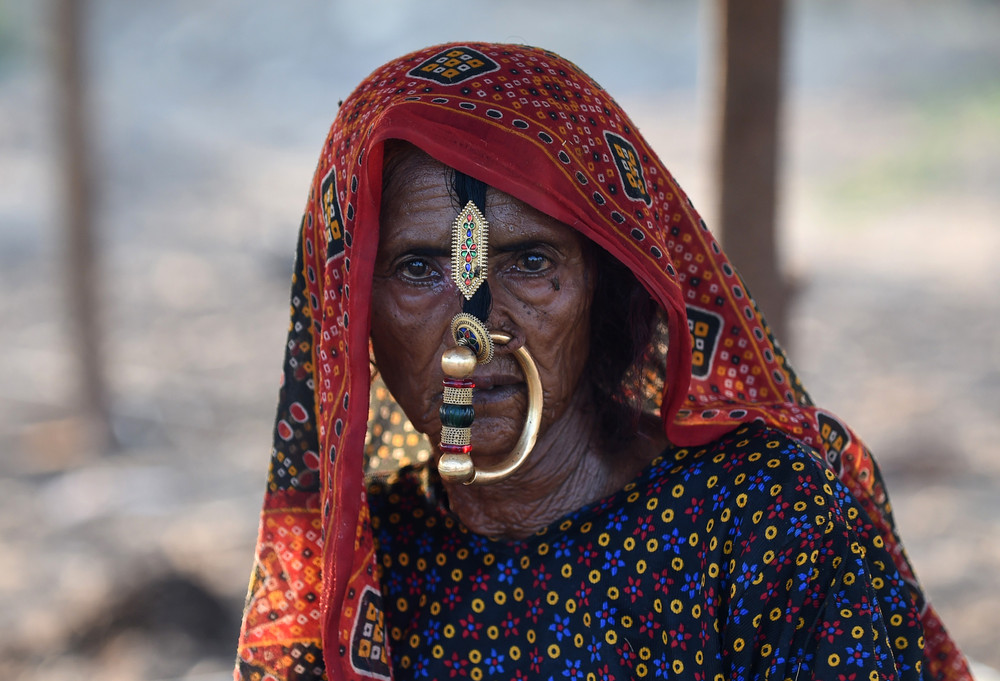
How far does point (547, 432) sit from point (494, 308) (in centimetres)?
31

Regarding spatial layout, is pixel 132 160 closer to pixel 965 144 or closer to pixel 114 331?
pixel 114 331

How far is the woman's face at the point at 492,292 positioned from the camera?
5.85ft

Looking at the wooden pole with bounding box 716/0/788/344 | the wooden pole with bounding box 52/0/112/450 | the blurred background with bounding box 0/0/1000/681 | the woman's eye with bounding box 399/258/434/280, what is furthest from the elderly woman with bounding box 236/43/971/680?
the wooden pole with bounding box 52/0/112/450

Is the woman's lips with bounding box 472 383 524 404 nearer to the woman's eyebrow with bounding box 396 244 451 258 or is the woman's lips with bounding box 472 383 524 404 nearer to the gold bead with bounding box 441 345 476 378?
the gold bead with bounding box 441 345 476 378

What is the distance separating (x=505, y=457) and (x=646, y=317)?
1.19ft

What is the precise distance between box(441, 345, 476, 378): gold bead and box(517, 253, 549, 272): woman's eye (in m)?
0.18

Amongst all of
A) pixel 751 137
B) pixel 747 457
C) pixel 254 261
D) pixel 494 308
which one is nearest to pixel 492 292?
pixel 494 308

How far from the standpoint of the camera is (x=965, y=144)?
12.4m

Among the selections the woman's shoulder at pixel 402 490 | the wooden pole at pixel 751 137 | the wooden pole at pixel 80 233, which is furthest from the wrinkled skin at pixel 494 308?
the wooden pole at pixel 80 233

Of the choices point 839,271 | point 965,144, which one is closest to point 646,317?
point 839,271

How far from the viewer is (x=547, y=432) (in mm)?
1991

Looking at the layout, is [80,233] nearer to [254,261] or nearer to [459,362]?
[254,261]

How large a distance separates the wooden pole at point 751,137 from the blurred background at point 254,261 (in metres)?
0.11

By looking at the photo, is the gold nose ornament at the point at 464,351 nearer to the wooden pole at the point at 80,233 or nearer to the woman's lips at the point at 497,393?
the woman's lips at the point at 497,393
